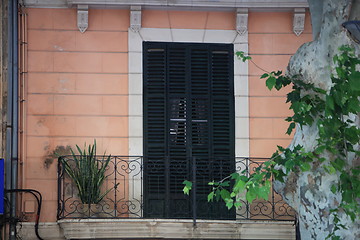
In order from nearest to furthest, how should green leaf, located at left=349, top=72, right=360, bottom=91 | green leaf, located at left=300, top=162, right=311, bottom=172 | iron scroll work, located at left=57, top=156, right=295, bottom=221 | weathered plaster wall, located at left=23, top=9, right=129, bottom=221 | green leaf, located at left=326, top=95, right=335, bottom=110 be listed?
green leaf, located at left=349, top=72, right=360, bottom=91
green leaf, located at left=326, top=95, right=335, bottom=110
green leaf, located at left=300, top=162, right=311, bottom=172
iron scroll work, located at left=57, top=156, right=295, bottom=221
weathered plaster wall, located at left=23, top=9, right=129, bottom=221

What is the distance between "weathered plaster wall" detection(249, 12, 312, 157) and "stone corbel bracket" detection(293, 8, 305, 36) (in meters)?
0.08

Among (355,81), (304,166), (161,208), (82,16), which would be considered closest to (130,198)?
(161,208)

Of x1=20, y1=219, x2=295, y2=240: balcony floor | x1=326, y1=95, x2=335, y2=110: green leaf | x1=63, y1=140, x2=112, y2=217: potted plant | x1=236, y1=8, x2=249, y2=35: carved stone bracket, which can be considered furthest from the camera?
x1=236, y1=8, x2=249, y2=35: carved stone bracket

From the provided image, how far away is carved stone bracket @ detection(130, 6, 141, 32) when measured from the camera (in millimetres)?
13086

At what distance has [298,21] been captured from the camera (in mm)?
13289

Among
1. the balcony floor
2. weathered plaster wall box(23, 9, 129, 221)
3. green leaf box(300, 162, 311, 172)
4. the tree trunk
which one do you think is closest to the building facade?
weathered plaster wall box(23, 9, 129, 221)

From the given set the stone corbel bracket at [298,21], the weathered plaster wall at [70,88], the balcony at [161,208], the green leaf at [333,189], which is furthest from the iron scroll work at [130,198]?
the green leaf at [333,189]

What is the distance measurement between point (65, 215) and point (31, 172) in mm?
861

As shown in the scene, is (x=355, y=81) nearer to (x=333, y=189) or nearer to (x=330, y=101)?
(x=330, y=101)

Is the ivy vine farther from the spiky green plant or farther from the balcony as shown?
the spiky green plant

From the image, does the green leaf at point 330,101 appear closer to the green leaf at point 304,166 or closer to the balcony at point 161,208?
the green leaf at point 304,166

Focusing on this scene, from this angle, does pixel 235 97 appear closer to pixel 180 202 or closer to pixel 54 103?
pixel 180 202

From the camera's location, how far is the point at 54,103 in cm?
1296

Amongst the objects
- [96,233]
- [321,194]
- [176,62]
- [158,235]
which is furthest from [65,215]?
[321,194]
